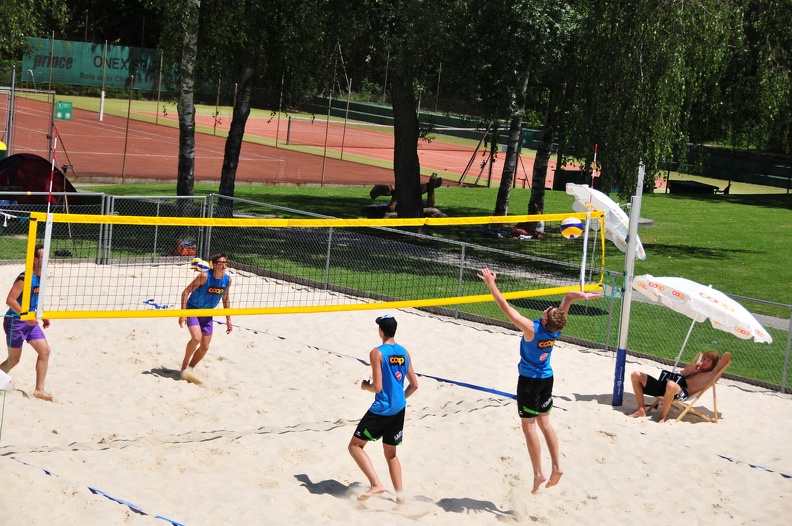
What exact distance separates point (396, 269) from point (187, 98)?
17.5 feet

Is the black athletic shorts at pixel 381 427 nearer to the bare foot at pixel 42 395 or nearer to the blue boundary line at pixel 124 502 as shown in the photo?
the blue boundary line at pixel 124 502

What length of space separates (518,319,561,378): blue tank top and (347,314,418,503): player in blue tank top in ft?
3.67

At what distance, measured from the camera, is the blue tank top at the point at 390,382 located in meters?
7.93

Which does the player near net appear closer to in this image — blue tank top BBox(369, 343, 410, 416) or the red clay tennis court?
blue tank top BBox(369, 343, 410, 416)

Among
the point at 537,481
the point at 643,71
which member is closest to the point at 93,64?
the point at 643,71

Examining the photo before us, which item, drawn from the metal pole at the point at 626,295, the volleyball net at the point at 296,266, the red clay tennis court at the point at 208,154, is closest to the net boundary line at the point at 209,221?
the metal pole at the point at 626,295

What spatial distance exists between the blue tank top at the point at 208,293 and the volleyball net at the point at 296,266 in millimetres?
1972

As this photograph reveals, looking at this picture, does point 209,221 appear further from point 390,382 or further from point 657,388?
point 657,388

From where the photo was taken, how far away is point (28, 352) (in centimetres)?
1120

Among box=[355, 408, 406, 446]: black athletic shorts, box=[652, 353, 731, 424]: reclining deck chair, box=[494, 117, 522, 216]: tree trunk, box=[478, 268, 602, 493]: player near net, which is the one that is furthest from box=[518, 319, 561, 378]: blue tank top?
box=[494, 117, 522, 216]: tree trunk

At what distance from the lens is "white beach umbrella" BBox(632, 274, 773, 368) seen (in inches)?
427

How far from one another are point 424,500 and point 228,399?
9.98 feet

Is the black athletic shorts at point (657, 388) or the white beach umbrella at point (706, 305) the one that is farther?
the black athletic shorts at point (657, 388)

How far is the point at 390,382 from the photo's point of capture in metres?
7.93
